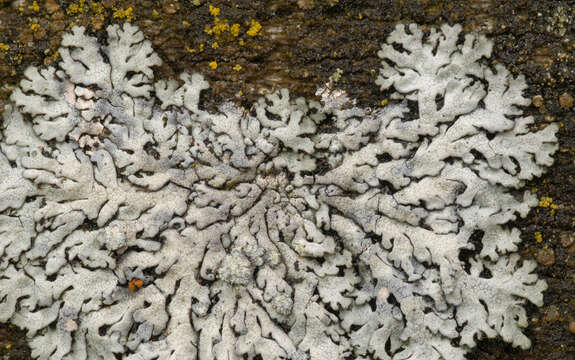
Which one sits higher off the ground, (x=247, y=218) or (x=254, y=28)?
(x=254, y=28)

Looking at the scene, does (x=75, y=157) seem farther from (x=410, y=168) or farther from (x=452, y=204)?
(x=452, y=204)

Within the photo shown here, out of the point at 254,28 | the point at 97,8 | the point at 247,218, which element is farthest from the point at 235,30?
the point at 247,218

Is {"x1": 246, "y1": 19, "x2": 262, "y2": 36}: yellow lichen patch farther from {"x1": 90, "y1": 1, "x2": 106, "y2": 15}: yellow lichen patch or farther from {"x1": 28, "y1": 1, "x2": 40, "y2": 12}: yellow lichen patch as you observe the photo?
{"x1": 28, "y1": 1, "x2": 40, "y2": 12}: yellow lichen patch

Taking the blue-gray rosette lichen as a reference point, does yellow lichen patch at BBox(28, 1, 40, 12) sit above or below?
above

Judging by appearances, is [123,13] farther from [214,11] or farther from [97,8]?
[214,11]

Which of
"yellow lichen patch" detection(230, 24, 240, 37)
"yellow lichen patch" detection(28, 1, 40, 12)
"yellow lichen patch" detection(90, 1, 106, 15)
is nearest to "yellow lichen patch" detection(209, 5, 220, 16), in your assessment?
"yellow lichen patch" detection(230, 24, 240, 37)

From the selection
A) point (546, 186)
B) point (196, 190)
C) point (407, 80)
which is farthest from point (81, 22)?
point (546, 186)

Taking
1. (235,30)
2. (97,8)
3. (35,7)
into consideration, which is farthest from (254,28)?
(35,7)

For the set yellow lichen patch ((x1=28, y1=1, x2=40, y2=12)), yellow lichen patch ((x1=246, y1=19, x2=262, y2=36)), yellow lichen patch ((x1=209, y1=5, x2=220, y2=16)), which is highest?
yellow lichen patch ((x1=28, y1=1, x2=40, y2=12))

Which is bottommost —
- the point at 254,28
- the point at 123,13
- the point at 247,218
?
the point at 247,218
